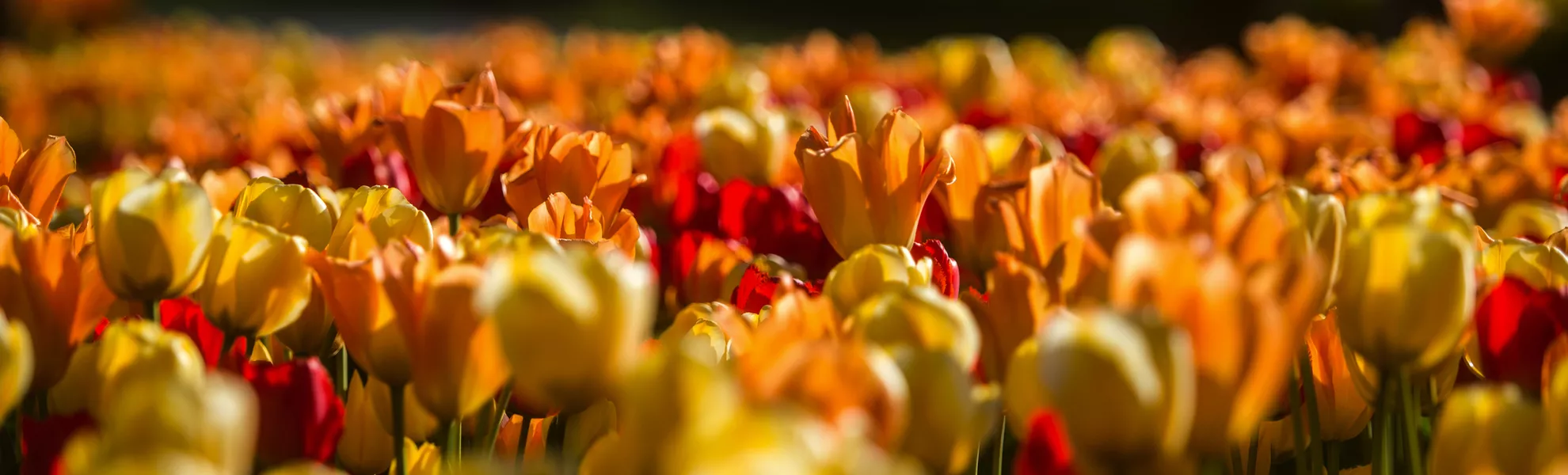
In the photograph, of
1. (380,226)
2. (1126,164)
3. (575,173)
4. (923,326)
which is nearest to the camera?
(923,326)

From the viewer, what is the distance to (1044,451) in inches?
21.3

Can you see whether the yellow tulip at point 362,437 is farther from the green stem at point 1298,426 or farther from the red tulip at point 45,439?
the green stem at point 1298,426

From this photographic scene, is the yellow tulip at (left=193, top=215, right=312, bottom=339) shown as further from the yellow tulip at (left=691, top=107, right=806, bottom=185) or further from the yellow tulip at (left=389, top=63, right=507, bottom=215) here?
the yellow tulip at (left=691, top=107, right=806, bottom=185)

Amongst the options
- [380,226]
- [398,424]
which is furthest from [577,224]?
[398,424]

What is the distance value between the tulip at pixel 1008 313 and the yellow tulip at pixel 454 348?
0.26m

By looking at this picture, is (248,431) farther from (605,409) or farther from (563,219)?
(563,219)

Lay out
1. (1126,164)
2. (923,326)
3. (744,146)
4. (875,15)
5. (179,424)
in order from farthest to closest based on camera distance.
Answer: (875,15), (744,146), (1126,164), (923,326), (179,424)

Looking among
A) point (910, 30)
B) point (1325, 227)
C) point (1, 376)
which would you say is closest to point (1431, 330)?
point (1325, 227)

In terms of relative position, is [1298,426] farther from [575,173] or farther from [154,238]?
[154,238]

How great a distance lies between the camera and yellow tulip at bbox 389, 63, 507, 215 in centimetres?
108

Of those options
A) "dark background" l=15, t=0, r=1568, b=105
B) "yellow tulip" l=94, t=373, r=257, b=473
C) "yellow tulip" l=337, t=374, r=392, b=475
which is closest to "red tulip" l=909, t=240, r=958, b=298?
"yellow tulip" l=337, t=374, r=392, b=475

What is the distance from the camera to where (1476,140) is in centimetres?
200

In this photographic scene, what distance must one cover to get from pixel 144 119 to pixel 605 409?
3.01 m

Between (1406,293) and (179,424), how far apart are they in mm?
572
